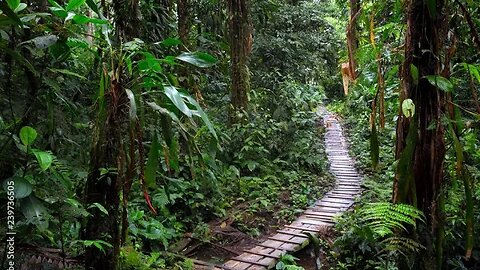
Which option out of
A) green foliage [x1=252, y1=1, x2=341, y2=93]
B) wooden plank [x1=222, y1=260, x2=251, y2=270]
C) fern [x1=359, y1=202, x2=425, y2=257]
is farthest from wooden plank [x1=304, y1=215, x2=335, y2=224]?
green foliage [x1=252, y1=1, x2=341, y2=93]

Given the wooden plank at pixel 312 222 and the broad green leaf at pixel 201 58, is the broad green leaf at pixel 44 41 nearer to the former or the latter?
the broad green leaf at pixel 201 58

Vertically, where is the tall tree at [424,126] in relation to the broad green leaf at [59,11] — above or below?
below

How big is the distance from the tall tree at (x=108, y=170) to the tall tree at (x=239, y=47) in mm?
4582

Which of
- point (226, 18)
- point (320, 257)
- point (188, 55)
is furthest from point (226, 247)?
point (226, 18)

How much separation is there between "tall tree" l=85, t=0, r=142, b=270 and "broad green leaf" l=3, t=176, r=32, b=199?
492 millimetres

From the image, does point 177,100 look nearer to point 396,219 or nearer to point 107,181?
point 107,181

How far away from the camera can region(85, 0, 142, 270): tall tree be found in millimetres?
2115

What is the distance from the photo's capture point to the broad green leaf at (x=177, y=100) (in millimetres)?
1938

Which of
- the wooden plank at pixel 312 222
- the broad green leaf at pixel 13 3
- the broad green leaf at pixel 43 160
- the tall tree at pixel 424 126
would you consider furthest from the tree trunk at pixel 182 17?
the broad green leaf at pixel 43 160

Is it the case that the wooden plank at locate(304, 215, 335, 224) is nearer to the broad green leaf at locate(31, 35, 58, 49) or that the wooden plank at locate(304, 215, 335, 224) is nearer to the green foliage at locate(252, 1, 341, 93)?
the green foliage at locate(252, 1, 341, 93)

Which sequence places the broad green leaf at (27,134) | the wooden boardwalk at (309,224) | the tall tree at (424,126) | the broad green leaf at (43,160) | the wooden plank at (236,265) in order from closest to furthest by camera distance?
the broad green leaf at (43,160), the broad green leaf at (27,134), the tall tree at (424,126), the wooden plank at (236,265), the wooden boardwalk at (309,224)

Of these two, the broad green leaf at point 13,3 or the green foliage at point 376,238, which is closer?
the broad green leaf at point 13,3

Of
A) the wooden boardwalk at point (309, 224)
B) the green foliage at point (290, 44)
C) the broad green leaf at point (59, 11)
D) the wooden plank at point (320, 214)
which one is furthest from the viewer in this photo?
the green foliage at point (290, 44)

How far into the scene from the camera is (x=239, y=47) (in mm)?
6688
